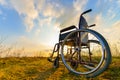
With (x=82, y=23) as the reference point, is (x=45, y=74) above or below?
below

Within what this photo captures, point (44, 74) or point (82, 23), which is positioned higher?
point (82, 23)

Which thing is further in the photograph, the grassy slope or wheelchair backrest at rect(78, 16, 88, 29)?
wheelchair backrest at rect(78, 16, 88, 29)

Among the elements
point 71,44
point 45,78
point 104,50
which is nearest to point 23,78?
point 45,78

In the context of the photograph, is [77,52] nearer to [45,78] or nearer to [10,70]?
[45,78]

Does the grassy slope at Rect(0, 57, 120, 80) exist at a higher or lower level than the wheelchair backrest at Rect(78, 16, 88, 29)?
lower

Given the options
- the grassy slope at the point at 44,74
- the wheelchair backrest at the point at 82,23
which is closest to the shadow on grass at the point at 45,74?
the grassy slope at the point at 44,74

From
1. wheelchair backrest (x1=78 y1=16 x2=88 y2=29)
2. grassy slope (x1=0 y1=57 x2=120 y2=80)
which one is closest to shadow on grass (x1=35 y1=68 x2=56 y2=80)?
grassy slope (x1=0 y1=57 x2=120 y2=80)

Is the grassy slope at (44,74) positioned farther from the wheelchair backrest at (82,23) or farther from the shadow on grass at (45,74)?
the wheelchair backrest at (82,23)

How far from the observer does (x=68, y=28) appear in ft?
18.0

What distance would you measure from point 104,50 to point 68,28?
131 cm

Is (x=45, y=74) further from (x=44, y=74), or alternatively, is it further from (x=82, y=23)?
(x=82, y=23)

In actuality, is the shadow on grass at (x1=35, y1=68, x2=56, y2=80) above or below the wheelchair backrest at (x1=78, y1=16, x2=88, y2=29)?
below

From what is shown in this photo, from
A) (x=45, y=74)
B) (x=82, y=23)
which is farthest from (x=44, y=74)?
(x=82, y=23)

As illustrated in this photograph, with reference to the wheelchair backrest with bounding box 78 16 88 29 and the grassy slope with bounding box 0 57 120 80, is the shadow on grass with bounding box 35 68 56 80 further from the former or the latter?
the wheelchair backrest with bounding box 78 16 88 29
